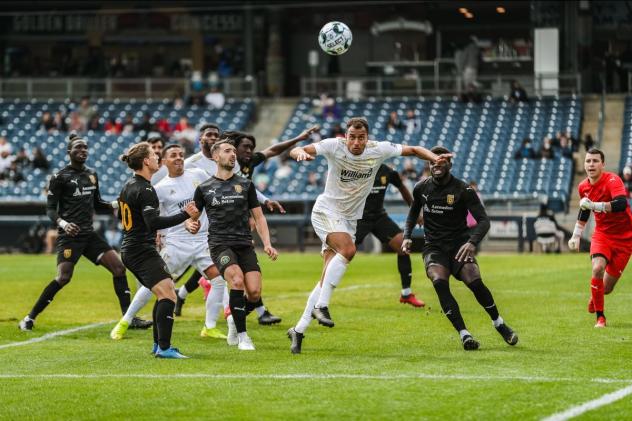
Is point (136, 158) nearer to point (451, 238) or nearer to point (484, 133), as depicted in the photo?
point (451, 238)

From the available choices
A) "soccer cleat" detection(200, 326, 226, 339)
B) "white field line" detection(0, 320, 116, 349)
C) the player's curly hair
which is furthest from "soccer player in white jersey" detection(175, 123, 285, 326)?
the player's curly hair

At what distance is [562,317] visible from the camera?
15.9 meters

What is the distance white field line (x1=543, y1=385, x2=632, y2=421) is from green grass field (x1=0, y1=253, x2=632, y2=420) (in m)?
0.08

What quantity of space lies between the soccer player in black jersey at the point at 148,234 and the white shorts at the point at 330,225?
1589 mm

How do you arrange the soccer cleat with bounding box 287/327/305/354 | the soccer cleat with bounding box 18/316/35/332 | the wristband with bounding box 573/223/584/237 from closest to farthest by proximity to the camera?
the soccer cleat with bounding box 287/327/305/354
the wristband with bounding box 573/223/584/237
the soccer cleat with bounding box 18/316/35/332

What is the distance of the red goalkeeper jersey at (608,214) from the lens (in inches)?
583

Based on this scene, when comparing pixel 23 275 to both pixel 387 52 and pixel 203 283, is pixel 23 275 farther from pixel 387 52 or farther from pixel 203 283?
pixel 387 52

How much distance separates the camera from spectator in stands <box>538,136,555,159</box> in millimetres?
39625

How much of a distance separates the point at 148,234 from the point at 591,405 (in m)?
→ 5.37

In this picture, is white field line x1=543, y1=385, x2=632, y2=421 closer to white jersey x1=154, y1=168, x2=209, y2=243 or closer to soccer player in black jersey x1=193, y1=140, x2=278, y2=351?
soccer player in black jersey x1=193, y1=140, x2=278, y2=351

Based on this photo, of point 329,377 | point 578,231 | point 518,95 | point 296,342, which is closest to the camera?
point 329,377

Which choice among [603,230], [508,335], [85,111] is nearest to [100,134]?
[85,111]

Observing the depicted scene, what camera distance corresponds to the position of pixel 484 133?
42.4 meters

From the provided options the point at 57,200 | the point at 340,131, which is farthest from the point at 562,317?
the point at 340,131
